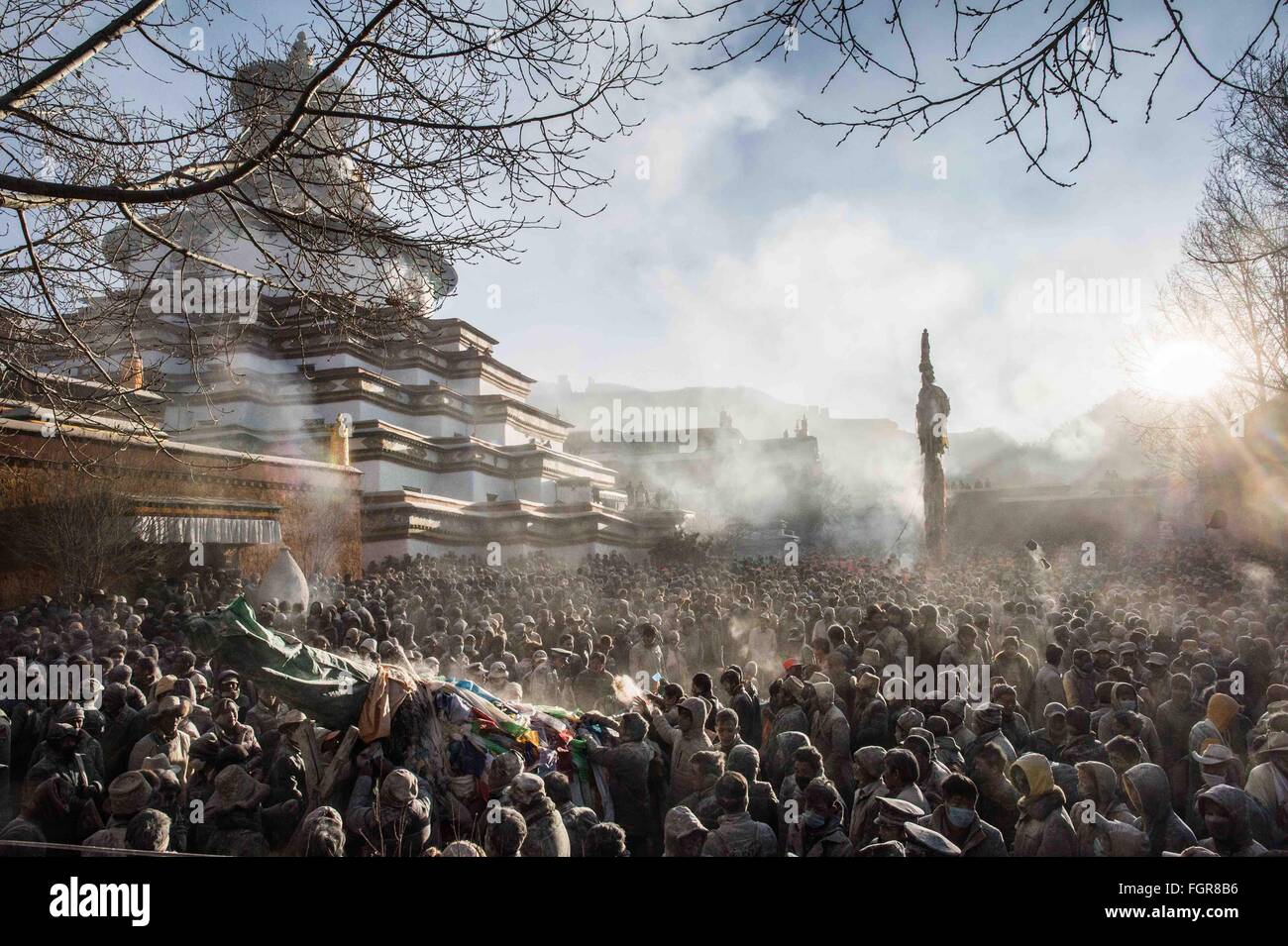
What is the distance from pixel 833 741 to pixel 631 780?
6.22 feet

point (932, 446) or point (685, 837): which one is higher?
point (932, 446)

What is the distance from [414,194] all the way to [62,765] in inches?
176

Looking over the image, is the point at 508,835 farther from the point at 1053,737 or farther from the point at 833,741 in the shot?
the point at 1053,737

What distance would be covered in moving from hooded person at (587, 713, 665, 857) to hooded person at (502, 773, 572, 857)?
4.56 feet

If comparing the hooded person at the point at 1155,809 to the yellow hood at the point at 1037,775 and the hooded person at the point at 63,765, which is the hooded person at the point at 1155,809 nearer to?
the yellow hood at the point at 1037,775

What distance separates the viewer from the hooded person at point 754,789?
16.7 ft

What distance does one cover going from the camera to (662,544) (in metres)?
34.1

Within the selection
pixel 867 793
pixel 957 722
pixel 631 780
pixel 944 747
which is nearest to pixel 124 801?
pixel 631 780

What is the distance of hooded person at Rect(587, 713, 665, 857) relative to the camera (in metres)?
5.76

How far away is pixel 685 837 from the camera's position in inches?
166

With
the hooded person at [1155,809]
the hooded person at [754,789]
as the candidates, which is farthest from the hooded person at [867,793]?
the hooded person at [1155,809]

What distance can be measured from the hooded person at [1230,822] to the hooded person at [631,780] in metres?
3.35
